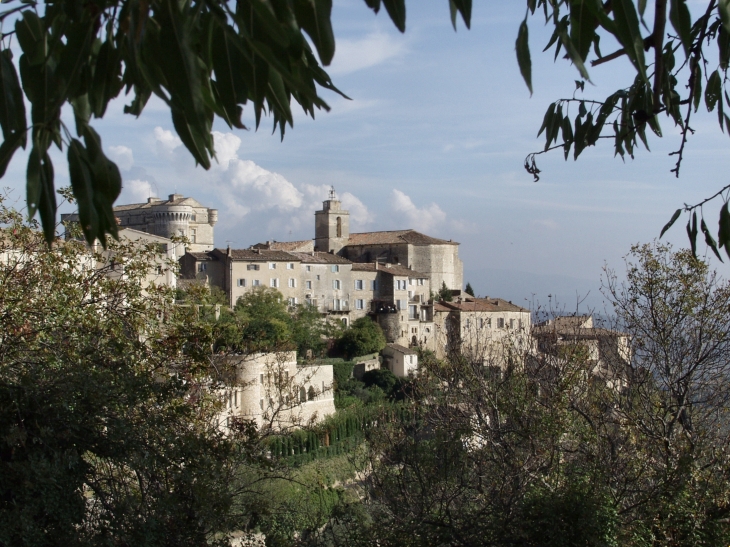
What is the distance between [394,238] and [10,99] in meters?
55.7

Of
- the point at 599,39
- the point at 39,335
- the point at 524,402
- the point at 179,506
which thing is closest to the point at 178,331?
the point at 39,335

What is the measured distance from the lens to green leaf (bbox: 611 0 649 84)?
181cm

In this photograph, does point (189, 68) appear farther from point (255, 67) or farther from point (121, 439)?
point (121, 439)

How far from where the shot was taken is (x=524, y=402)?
923cm

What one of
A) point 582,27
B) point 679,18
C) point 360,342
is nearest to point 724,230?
point 679,18

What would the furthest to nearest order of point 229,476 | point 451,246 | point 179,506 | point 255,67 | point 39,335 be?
point 451,246
point 39,335
point 229,476
point 179,506
point 255,67

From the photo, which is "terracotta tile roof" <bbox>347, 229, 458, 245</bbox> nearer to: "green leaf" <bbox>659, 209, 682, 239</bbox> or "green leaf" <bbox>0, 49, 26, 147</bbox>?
"green leaf" <bbox>659, 209, 682, 239</bbox>

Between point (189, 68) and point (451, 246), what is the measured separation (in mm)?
55378

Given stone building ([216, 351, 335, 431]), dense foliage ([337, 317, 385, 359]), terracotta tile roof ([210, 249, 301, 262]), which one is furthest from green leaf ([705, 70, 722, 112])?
terracotta tile roof ([210, 249, 301, 262])

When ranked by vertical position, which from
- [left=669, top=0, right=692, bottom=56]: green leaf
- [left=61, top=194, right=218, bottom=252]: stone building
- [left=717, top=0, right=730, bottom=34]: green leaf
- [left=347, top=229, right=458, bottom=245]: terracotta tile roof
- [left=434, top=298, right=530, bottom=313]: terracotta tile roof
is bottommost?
Answer: [left=434, top=298, right=530, bottom=313]: terracotta tile roof

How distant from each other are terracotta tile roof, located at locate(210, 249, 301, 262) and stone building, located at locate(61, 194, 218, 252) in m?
13.7

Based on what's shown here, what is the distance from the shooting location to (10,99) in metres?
1.66

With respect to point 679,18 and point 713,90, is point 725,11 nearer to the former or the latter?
point 679,18

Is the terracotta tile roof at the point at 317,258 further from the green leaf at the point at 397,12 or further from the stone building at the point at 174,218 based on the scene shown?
the green leaf at the point at 397,12
